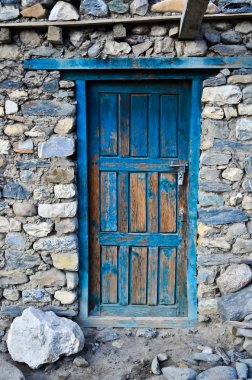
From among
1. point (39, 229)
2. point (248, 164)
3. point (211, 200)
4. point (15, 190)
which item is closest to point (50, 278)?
point (39, 229)

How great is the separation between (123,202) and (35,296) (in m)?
1.09

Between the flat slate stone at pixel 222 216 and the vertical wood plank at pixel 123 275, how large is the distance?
74cm

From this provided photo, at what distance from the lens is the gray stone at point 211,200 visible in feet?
11.5

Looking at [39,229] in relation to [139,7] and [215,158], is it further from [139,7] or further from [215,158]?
[139,7]

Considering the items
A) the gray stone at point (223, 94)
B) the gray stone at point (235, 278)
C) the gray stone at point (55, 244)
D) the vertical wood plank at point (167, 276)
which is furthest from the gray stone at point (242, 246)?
the gray stone at point (55, 244)

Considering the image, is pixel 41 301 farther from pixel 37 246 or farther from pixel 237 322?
pixel 237 322

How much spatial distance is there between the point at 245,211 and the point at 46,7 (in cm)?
225

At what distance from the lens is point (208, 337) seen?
3590 mm

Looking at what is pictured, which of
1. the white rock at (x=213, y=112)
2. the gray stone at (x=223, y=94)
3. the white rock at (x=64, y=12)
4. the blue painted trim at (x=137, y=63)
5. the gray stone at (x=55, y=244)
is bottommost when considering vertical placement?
the gray stone at (x=55, y=244)

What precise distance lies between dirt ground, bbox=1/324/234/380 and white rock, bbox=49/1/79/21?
2.58 m

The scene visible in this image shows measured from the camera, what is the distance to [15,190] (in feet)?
11.6

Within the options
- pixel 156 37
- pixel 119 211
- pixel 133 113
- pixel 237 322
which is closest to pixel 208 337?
pixel 237 322

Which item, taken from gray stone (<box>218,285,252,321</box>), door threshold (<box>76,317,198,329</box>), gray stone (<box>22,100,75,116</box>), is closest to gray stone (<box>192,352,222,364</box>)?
gray stone (<box>218,285,252,321</box>)

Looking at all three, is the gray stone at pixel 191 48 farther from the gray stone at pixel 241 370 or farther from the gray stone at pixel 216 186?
the gray stone at pixel 241 370
